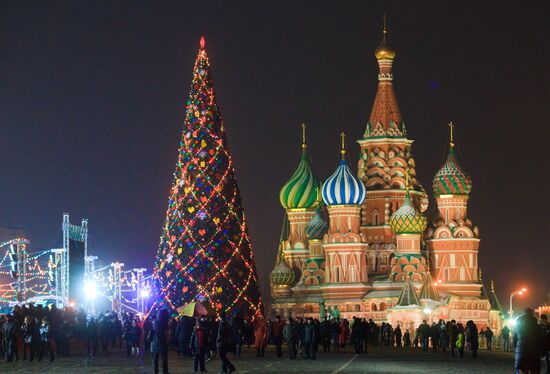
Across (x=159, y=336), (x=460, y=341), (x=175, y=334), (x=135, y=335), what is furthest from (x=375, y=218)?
(x=159, y=336)

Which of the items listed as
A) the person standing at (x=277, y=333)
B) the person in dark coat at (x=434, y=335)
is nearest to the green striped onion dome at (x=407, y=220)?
the person in dark coat at (x=434, y=335)

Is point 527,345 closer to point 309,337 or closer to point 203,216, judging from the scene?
point 309,337

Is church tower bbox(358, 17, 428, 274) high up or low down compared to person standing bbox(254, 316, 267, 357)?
up

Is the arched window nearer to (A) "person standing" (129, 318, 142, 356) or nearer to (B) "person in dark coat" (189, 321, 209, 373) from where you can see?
(A) "person standing" (129, 318, 142, 356)

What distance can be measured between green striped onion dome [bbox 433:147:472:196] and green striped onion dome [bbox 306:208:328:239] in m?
8.69

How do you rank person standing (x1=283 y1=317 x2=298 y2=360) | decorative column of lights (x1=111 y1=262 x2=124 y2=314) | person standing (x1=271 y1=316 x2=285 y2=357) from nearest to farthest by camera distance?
person standing (x1=283 y1=317 x2=298 y2=360) < person standing (x1=271 y1=316 x2=285 y2=357) < decorative column of lights (x1=111 y1=262 x2=124 y2=314)

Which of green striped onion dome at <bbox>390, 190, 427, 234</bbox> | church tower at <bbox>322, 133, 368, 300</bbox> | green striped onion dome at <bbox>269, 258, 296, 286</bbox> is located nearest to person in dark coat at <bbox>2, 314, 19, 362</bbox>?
church tower at <bbox>322, 133, 368, 300</bbox>

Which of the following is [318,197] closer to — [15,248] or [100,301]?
[100,301]

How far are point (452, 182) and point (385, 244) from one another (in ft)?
21.7

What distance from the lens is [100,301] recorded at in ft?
351

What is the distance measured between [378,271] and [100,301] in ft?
66.5

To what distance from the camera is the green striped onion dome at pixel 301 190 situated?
10825 centimetres

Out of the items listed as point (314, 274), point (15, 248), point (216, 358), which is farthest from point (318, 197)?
point (216, 358)

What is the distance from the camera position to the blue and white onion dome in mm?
97188
